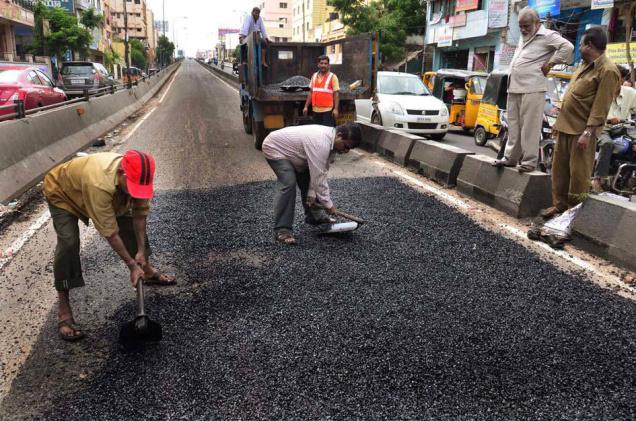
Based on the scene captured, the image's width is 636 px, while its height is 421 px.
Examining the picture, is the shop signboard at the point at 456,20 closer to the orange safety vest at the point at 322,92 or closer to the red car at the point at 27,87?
the orange safety vest at the point at 322,92

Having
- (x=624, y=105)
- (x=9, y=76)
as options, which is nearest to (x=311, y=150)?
(x=624, y=105)

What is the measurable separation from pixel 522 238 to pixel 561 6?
20.0 metres

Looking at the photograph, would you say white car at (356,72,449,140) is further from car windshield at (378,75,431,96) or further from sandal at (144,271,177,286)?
sandal at (144,271,177,286)

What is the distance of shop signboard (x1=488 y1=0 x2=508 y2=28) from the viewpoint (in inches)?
996

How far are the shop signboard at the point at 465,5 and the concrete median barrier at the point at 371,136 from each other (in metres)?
20.6

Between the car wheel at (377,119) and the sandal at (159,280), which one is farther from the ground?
the car wheel at (377,119)

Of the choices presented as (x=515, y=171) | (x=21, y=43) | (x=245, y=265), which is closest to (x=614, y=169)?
(x=515, y=171)

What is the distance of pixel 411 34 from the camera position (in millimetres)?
36844

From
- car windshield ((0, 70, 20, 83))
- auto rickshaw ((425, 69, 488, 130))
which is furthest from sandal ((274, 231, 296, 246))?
auto rickshaw ((425, 69, 488, 130))

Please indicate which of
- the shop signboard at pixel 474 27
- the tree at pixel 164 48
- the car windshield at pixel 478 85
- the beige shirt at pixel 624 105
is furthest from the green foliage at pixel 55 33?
the tree at pixel 164 48

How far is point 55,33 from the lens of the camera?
32.6 meters

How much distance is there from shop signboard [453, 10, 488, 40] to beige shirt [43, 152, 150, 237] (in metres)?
27.1

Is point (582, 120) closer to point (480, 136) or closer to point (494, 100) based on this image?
point (494, 100)

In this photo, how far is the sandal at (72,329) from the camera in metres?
3.22
